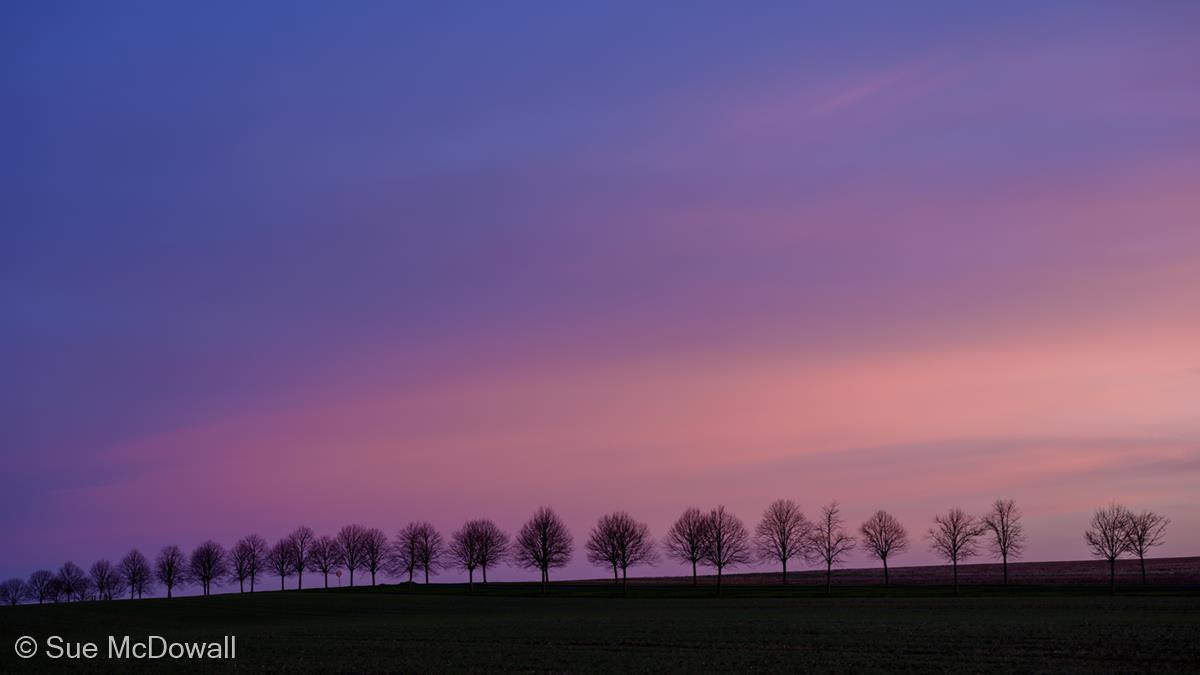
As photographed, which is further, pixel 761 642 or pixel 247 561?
pixel 247 561

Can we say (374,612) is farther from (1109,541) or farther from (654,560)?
(1109,541)

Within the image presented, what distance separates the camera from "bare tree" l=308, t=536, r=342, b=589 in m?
177

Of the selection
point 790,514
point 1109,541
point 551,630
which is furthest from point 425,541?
point 551,630
